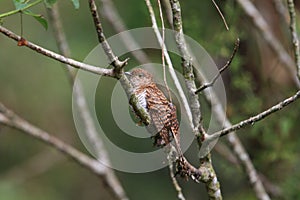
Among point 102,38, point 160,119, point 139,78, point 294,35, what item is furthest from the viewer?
point 294,35

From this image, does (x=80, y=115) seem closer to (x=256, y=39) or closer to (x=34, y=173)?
(x=256, y=39)

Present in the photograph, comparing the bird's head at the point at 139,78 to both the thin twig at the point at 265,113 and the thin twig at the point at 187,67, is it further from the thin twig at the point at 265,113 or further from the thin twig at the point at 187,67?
the thin twig at the point at 265,113

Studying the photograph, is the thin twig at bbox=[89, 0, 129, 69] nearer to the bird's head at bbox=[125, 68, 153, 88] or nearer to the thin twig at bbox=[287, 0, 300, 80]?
the bird's head at bbox=[125, 68, 153, 88]

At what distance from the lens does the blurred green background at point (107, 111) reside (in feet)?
11.7

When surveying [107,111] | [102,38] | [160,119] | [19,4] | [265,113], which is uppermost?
[19,4]

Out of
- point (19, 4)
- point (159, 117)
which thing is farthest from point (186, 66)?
point (19, 4)

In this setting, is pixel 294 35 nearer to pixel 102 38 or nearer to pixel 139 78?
pixel 139 78

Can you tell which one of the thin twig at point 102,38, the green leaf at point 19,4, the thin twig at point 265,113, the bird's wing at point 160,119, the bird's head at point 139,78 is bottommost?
the thin twig at point 265,113

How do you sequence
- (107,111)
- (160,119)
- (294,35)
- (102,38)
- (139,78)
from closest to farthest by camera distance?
(102,38) → (160,119) → (139,78) → (294,35) → (107,111)

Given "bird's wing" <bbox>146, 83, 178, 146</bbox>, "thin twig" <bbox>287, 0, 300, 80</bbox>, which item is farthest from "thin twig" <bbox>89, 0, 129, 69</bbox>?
"thin twig" <bbox>287, 0, 300, 80</bbox>

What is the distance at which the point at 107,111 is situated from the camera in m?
4.58

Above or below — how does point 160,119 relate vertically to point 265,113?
above

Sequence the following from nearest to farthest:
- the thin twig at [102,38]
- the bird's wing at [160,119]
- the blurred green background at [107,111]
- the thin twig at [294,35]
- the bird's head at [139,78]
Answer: the thin twig at [102,38] → the bird's wing at [160,119] → the bird's head at [139,78] → the thin twig at [294,35] → the blurred green background at [107,111]

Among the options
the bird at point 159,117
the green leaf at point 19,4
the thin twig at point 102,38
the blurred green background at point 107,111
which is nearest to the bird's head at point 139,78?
the bird at point 159,117
